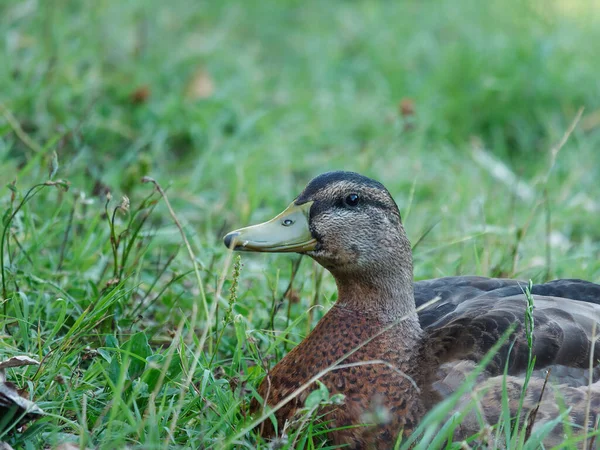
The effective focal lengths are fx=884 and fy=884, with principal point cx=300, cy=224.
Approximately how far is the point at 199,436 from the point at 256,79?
12.7ft

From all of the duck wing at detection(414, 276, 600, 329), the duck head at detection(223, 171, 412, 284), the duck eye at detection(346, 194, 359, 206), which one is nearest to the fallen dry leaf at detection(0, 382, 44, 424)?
the duck head at detection(223, 171, 412, 284)

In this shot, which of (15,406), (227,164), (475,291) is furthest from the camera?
(227,164)

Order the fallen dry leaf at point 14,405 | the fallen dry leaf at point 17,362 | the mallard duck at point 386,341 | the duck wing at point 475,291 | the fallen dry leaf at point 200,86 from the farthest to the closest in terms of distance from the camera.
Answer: the fallen dry leaf at point 200,86
the duck wing at point 475,291
the mallard duck at point 386,341
the fallen dry leaf at point 17,362
the fallen dry leaf at point 14,405

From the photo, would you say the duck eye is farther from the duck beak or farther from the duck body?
the duck body

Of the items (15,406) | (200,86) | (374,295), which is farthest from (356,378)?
(200,86)

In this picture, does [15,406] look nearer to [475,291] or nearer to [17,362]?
[17,362]

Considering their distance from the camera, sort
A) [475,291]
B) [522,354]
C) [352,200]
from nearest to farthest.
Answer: [522,354] → [352,200] → [475,291]

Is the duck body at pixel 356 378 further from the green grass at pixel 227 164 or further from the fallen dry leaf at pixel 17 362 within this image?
the fallen dry leaf at pixel 17 362

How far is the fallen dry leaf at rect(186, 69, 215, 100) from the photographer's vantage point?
5.34 meters

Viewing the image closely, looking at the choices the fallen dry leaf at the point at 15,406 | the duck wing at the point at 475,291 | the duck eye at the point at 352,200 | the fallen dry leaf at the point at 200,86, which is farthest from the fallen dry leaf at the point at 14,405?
the fallen dry leaf at the point at 200,86

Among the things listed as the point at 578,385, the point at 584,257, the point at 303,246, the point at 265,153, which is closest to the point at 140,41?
the point at 265,153

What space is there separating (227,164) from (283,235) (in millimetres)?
2130

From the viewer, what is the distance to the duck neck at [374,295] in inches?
102

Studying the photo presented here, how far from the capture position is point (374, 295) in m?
2.59
